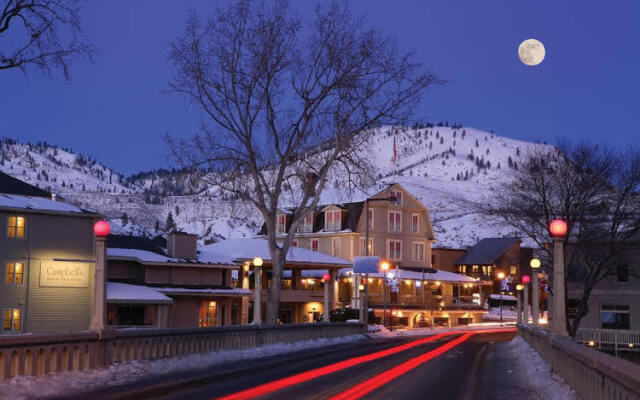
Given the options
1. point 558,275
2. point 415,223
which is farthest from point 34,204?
point 415,223

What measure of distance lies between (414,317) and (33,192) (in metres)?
39.3

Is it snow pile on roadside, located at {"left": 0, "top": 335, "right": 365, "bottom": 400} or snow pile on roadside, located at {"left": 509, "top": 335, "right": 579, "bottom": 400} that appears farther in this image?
snow pile on roadside, located at {"left": 509, "top": 335, "right": 579, "bottom": 400}

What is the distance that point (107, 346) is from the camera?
18.8 metres

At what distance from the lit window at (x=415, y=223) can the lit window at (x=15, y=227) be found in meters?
46.4

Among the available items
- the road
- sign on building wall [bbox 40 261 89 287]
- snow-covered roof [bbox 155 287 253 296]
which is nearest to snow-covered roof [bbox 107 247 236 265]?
snow-covered roof [bbox 155 287 253 296]

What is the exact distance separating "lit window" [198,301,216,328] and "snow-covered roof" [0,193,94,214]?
12779 millimetres

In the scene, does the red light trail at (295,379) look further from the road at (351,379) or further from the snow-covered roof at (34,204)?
the snow-covered roof at (34,204)

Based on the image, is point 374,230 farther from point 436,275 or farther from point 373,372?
point 373,372

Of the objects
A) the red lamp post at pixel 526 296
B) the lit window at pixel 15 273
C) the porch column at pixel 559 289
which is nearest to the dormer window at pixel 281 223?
the lit window at pixel 15 273

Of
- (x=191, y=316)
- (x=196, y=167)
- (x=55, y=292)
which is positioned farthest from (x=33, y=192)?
(x=196, y=167)

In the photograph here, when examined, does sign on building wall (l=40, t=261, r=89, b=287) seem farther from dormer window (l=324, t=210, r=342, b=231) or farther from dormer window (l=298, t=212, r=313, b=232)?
dormer window (l=298, t=212, r=313, b=232)

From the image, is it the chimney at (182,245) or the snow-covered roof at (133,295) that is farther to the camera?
the chimney at (182,245)

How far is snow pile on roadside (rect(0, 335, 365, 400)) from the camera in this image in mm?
14805

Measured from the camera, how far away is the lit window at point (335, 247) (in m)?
80.2
